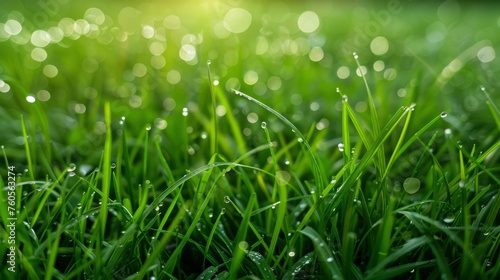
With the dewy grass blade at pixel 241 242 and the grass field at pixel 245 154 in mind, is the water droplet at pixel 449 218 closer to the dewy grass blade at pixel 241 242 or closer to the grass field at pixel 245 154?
the grass field at pixel 245 154

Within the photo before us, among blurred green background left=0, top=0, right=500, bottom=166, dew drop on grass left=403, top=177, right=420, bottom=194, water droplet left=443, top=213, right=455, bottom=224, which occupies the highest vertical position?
blurred green background left=0, top=0, right=500, bottom=166

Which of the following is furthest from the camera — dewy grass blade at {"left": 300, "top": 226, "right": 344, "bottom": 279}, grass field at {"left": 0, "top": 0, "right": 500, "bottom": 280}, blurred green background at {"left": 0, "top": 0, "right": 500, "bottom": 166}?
blurred green background at {"left": 0, "top": 0, "right": 500, "bottom": 166}

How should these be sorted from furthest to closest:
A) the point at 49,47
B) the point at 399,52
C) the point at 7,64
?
1. the point at 399,52
2. the point at 49,47
3. the point at 7,64

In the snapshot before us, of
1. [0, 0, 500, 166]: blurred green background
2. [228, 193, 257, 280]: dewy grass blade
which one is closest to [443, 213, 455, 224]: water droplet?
[228, 193, 257, 280]: dewy grass blade

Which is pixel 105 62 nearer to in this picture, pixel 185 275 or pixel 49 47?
pixel 49 47

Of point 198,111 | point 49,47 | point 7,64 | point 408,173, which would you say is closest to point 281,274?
point 408,173

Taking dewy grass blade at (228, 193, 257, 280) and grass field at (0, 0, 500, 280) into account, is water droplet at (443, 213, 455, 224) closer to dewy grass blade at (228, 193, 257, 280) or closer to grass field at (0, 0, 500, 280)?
grass field at (0, 0, 500, 280)

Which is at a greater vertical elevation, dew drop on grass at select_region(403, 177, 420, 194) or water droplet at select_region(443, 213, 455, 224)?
water droplet at select_region(443, 213, 455, 224)

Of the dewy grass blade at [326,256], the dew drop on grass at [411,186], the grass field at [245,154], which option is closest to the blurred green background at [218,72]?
the grass field at [245,154]

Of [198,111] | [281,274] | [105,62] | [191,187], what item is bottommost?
[281,274]
